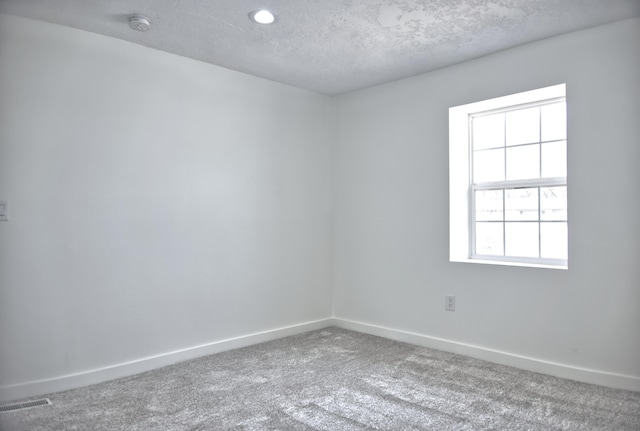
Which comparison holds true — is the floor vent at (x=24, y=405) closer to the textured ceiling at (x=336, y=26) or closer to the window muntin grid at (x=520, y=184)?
the textured ceiling at (x=336, y=26)

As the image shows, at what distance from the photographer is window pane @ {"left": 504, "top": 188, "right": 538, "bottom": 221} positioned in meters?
3.43

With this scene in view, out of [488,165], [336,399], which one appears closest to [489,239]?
[488,165]

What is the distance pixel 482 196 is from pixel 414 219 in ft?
1.96

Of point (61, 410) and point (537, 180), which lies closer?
point (61, 410)

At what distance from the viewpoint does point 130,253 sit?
3184mm

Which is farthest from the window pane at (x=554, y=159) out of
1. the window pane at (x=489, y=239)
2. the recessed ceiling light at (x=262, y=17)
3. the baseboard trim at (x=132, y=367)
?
the baseboard trim at (x=132, y=367)

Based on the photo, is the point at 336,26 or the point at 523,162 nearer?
the point at 336,26

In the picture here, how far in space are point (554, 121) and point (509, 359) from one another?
1.80 m

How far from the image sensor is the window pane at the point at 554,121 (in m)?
3.29

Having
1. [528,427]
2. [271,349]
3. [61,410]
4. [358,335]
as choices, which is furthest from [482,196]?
[61,410]

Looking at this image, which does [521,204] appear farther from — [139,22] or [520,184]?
[139,22]

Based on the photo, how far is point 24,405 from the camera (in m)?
2.59

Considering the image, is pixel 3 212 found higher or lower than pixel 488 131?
lower

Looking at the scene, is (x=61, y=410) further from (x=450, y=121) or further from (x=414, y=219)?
(x=450, y=121)
